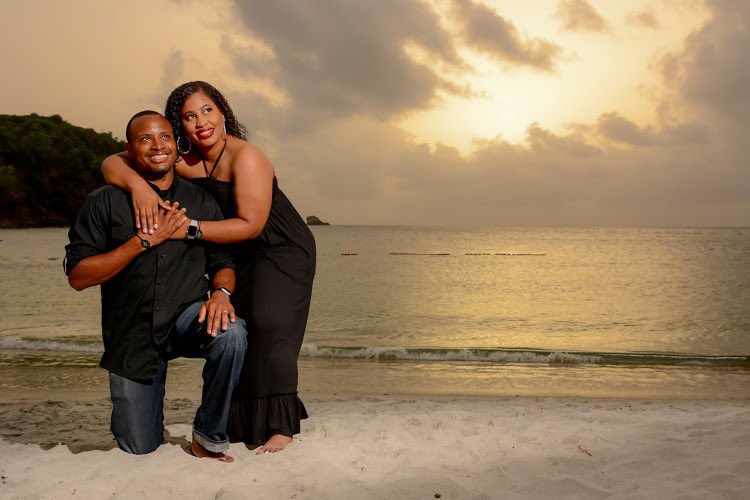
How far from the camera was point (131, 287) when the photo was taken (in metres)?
4.02

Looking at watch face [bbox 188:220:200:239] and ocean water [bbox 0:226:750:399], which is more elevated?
watch face [bbox 188:220:200:239]

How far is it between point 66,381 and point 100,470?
545 centimetres

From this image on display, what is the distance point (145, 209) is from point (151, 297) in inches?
20.8

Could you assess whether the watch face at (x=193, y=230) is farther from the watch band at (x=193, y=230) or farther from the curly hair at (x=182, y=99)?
the curly hair at (x=182, y=99)

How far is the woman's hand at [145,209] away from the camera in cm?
384

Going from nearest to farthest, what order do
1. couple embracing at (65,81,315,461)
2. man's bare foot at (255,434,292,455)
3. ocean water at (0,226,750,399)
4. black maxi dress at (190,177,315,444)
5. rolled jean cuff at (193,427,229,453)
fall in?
couple embracing at (65,81,315,461), rolled jean cuff at (193,427,229,453), man's bare foot at (255,434,292,455), black maxi dress at (190,177,315,444), ocean water at (0,226,750,399)

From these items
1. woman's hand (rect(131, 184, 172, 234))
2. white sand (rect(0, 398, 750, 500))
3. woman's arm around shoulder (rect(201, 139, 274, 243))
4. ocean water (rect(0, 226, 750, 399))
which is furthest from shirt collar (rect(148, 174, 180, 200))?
ocean water (rect(0, 226, 750, 399))

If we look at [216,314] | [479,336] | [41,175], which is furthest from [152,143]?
[41,175]

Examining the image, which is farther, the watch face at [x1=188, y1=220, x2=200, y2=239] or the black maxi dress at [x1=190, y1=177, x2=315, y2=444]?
the black maxi dress at [x1=190, y1=177, x2=315, y2=444]

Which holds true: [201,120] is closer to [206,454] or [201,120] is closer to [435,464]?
[206,454]

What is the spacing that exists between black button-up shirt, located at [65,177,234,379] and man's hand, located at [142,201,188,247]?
0.16 meters

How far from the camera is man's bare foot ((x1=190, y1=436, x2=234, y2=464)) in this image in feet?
13.4

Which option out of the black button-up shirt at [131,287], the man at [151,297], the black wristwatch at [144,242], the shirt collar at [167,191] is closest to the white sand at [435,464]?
the man at [151,297]

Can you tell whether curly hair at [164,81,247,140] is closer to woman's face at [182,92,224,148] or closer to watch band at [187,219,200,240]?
woman's face at [182,92,224,148]
